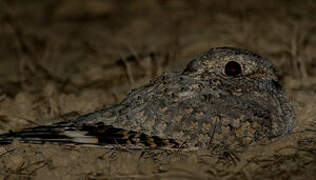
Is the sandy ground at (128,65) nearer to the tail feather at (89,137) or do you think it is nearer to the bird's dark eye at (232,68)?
the tail feather at (89,137)

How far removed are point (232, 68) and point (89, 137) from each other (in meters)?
1.09

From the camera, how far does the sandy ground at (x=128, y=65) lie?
2844mm

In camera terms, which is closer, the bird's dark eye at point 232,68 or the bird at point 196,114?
the bird at point 196,114

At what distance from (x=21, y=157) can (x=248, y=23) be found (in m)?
3.84

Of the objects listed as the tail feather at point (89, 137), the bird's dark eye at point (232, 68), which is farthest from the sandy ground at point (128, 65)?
the bird's dark eye at point (232, 68)

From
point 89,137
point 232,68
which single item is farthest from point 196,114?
point 89,137

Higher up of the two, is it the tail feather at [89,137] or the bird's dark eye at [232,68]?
the bird's dark eye at [232,68]

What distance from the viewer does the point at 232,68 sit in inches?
130

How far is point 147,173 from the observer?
2764 mm

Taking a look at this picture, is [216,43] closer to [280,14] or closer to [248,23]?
[248,23]

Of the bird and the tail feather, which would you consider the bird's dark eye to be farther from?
the tail feather

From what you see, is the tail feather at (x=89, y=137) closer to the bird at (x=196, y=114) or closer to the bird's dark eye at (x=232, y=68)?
the bird at (x=196, y=114)

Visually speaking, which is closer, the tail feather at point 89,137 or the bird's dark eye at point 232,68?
the tail feather at point 89,137

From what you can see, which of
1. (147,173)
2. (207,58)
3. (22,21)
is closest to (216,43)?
(207,58)
